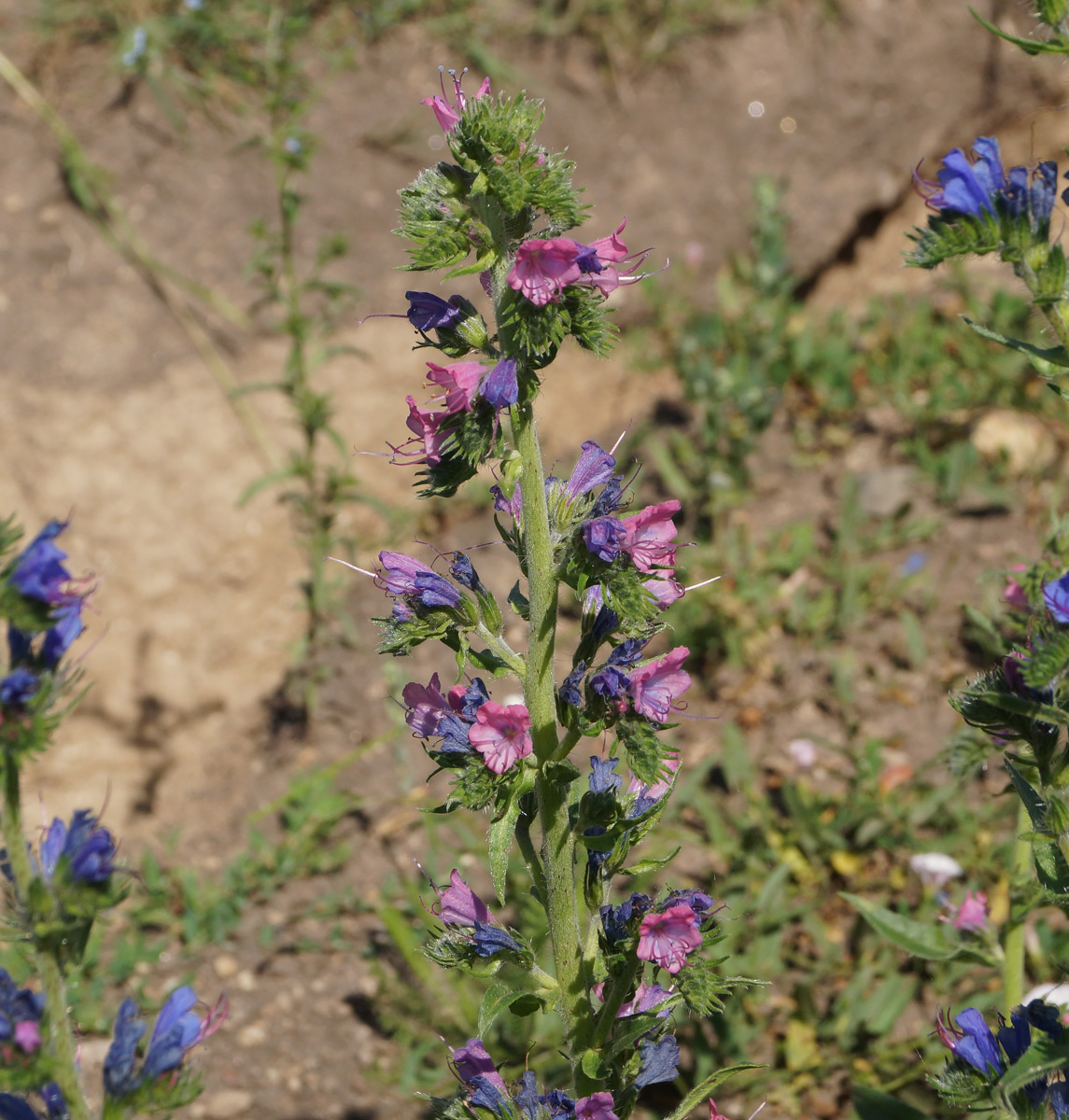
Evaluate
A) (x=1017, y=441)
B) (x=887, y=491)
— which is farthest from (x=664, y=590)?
(x=1017, y=441)

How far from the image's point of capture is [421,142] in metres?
6.72

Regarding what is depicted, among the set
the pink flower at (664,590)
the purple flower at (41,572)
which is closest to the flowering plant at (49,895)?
the purple flower at (41,572)

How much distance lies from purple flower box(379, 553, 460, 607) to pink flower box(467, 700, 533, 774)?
0.28 metres

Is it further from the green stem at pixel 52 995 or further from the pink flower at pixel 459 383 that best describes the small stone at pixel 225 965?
the pink flower at pixel 459 383

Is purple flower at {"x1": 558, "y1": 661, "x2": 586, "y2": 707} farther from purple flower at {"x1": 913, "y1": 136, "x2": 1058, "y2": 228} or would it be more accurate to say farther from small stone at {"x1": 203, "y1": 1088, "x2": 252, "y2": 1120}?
small stone at {"x1": 203, "y1": 1088, "x2": 252, "y2": 1120}

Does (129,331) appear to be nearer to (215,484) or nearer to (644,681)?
(215,484)

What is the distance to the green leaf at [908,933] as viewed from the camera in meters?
2.94

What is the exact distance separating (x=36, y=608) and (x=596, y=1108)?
4.91 ft

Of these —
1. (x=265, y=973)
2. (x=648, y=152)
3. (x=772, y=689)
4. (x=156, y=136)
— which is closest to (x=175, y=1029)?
(x=265, y=973)

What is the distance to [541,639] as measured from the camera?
2.44 metres

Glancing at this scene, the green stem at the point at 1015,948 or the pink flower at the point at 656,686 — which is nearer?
the pink flower at the point at 656,686

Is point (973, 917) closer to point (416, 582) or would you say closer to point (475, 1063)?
point (475, 1063)

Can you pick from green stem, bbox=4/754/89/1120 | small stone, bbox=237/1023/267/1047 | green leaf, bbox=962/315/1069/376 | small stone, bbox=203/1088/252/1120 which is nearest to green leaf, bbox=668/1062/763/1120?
green stem, bbox=4/754/89/1120

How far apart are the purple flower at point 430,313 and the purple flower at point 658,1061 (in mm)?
1646
